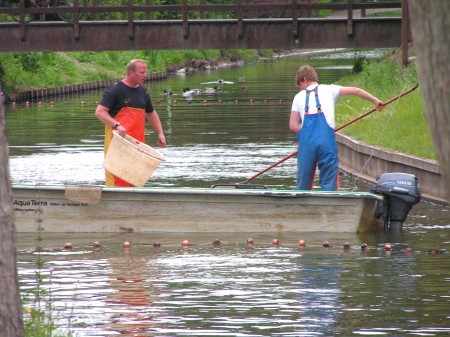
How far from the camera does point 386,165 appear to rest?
17781 millimetres

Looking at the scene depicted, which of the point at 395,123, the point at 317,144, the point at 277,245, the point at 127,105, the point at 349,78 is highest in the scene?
the point at 127,105

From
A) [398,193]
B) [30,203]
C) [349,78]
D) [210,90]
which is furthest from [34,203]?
[210,90]

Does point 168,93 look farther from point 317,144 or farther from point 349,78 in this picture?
point 317,144

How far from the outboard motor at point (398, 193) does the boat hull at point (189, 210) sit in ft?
0.53

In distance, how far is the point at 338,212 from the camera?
13469mm

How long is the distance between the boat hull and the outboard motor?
16cm

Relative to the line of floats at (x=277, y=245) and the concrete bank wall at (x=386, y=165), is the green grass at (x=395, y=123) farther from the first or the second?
the line of floats at (x=277, y=245)

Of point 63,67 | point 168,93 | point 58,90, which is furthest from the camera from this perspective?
point 63,67

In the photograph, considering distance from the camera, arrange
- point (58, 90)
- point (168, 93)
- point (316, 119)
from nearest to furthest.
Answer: point (316, 119) → point (168, 93) → point (58, 90)

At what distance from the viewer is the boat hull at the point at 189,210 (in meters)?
13.4

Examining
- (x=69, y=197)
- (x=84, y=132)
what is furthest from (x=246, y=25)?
(x=69, y=197)

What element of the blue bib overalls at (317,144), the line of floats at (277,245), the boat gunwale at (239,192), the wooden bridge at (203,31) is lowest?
the line of floats at (277,245)

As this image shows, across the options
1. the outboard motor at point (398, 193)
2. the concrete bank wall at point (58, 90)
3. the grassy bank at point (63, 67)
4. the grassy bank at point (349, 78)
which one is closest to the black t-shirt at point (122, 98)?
the outboard motor at point (398, 193)

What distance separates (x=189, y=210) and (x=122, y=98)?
1474 mm
